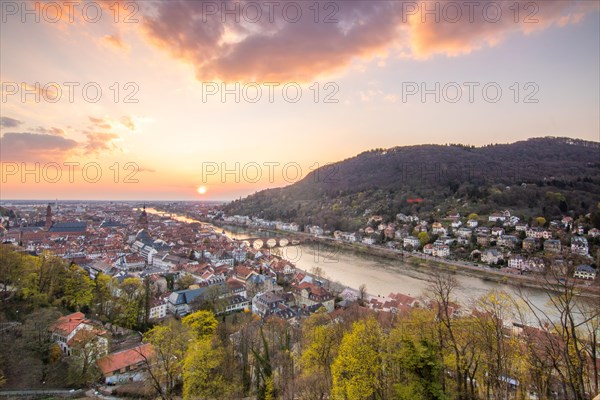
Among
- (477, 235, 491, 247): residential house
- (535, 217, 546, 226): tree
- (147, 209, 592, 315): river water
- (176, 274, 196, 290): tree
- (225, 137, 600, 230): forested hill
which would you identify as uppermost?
(225, 137, 600, 230): forested hill

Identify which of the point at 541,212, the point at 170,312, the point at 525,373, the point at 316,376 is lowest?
the point at 170,312

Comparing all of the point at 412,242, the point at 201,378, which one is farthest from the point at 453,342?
the point at 412,242

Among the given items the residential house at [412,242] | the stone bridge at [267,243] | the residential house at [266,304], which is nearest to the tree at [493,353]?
the residential house at [266,304]

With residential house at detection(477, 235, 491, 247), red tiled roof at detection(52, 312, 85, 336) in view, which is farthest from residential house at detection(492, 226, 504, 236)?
red tiled roof at detection(52, 312, 85, 336)

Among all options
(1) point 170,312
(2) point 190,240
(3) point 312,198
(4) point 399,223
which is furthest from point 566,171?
(1) point 170,312

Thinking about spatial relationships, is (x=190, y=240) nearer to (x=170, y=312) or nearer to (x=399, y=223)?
(x=170, y=312)

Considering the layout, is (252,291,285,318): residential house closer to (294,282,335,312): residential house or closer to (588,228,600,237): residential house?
(294,282,335,312): residential house
